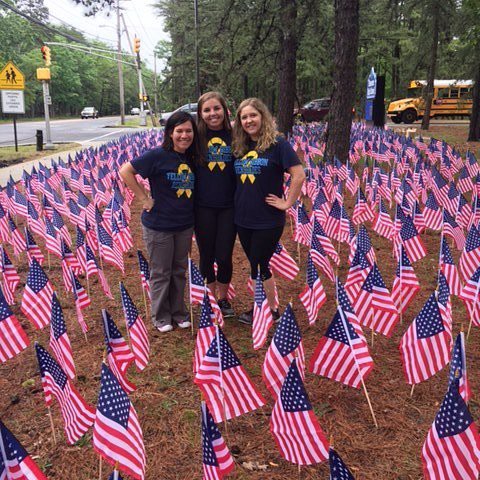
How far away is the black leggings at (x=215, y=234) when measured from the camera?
13.2 ft

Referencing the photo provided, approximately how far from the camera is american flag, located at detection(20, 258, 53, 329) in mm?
4027

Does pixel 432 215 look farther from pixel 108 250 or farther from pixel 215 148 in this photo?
pixel 108 250

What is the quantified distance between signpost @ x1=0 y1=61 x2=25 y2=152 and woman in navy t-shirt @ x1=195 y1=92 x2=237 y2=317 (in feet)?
53.7

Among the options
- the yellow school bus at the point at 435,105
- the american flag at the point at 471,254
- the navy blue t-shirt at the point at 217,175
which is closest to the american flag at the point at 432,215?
the american flag at the point at 471,254

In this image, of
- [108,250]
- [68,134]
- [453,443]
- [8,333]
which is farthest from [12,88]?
[453,443]

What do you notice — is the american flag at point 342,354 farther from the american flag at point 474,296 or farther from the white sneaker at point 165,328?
the white sneaker at point 165,328

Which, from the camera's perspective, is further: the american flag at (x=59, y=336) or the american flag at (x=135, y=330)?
the american flag at (x=135, y=330)

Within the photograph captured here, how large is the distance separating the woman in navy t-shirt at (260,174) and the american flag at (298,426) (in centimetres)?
167

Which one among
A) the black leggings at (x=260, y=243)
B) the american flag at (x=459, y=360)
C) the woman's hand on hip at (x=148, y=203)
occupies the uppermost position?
the woman's hand on hip at (x=148, y=203)

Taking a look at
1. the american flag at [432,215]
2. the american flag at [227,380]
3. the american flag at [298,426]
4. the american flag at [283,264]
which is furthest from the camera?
the american flag at [432,215]

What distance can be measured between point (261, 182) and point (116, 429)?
82.3 inches

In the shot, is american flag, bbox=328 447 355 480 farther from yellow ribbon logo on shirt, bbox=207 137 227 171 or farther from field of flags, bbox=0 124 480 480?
yellow ribbon logo on shirt, bbox=207 137 227 171

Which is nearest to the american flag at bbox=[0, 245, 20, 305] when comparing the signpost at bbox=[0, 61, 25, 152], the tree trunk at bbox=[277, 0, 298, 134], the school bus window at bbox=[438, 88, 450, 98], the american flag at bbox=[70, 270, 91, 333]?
the american flag at bbox=[70, 270, 91, 333]

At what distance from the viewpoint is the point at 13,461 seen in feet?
6.13
